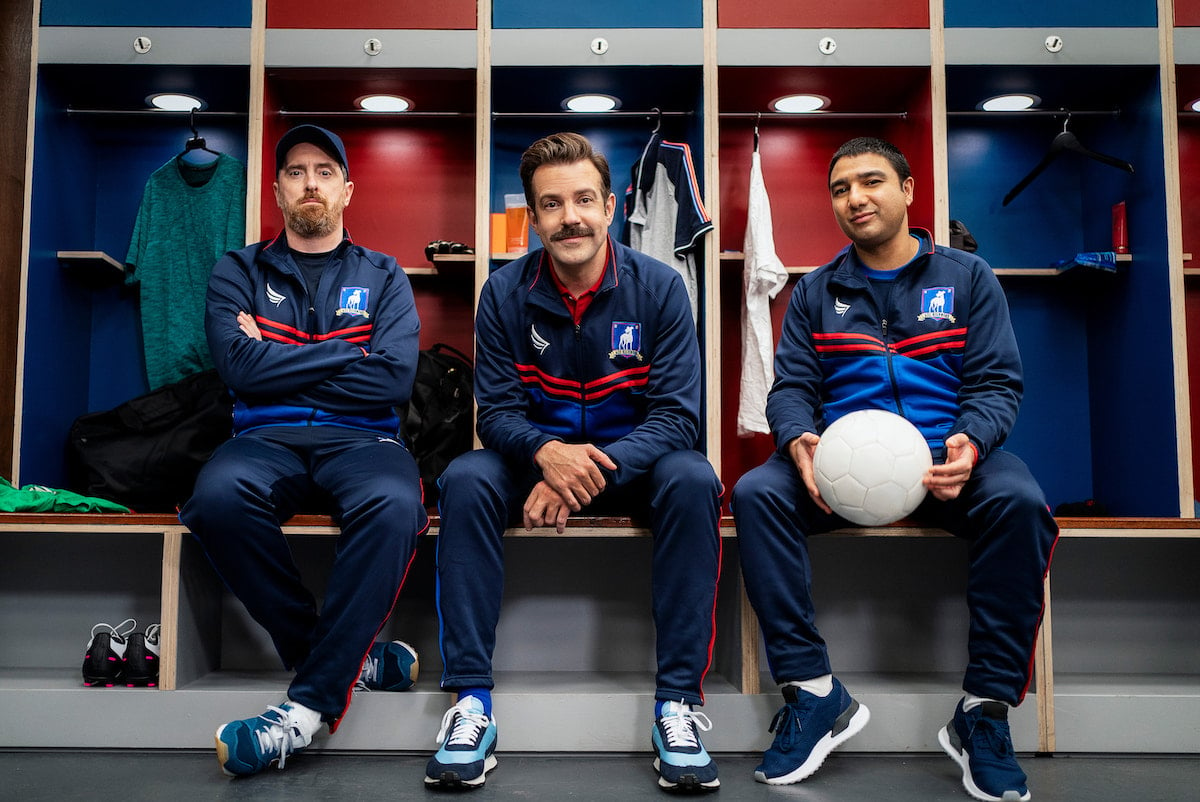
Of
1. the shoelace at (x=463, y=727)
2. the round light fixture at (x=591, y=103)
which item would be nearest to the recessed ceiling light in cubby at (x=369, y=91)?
the round light fixture at (x=591, y=103)

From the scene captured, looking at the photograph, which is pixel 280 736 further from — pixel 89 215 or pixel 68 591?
pixel 89 215

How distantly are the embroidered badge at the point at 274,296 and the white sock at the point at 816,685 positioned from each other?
1590 mm

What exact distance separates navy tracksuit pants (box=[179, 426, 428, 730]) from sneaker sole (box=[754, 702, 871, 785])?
85 centimetres

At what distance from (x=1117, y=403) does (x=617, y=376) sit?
2074 millimetres

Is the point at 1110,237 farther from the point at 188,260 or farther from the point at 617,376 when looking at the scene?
the point at 188,260

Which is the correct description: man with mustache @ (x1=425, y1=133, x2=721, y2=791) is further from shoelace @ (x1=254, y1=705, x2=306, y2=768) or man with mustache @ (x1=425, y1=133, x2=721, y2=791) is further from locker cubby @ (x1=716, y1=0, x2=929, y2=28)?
locker cubby @ (x1=716, y1=0, x2=929, y2=28)

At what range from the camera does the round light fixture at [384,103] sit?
3.26m

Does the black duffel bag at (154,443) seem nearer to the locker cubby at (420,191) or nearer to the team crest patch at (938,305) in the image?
the locker cubby at (420,191)

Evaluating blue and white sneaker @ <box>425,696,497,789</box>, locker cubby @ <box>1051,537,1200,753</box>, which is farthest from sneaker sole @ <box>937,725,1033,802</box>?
blue and white sneaker @ <box>425,696,497,789</box>

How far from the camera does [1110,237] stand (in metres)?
3.24

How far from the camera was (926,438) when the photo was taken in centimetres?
205

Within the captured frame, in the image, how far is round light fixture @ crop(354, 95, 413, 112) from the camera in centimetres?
326

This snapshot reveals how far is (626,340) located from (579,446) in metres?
0.32

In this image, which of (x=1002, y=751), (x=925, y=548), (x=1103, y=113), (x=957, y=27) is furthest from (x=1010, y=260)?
(x=1002, y=751)
